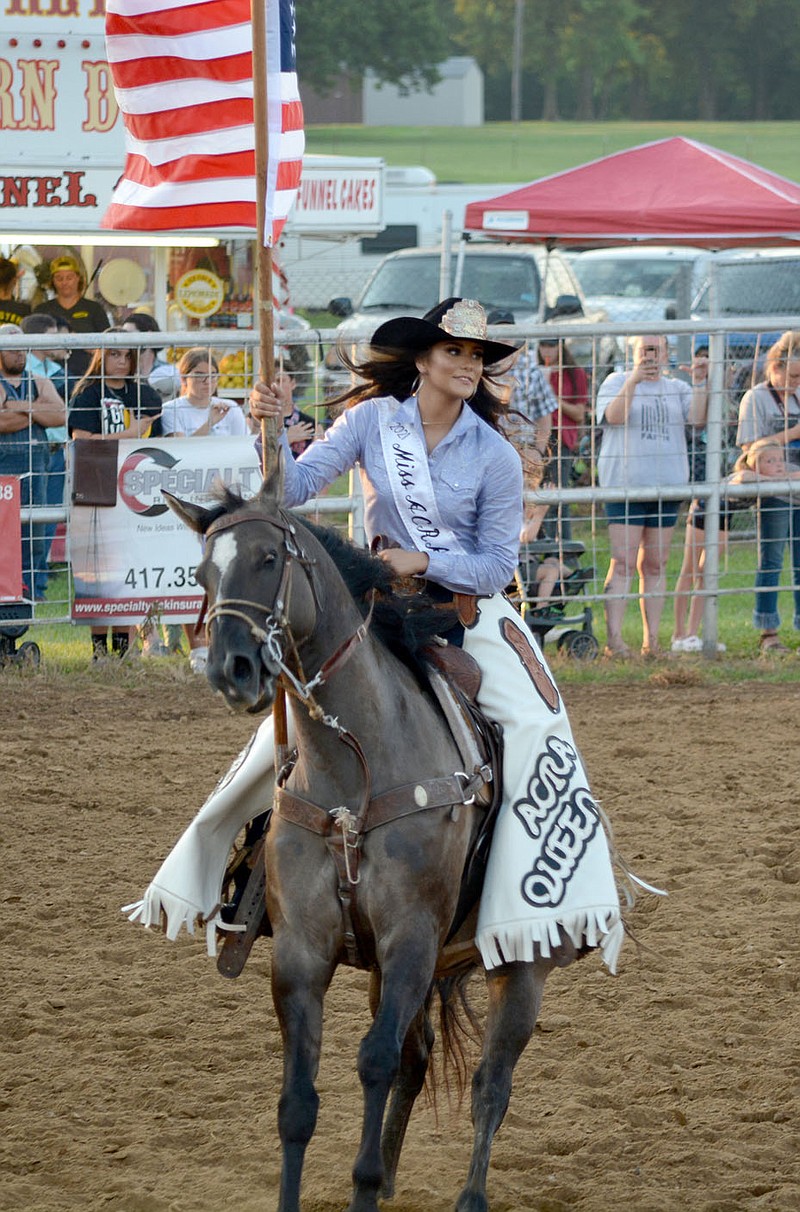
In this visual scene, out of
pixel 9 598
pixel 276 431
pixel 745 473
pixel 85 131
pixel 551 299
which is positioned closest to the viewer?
pixel 276 431

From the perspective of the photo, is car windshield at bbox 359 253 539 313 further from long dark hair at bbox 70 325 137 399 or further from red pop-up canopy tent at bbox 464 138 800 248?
long dark hair at bbox 70 325 137 399

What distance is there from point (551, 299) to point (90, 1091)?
14.9m

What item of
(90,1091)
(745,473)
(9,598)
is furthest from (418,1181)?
(745,473)

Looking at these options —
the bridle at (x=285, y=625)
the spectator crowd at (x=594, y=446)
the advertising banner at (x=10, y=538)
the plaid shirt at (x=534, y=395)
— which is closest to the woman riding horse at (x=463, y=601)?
the bridle at (x=285, y=625)

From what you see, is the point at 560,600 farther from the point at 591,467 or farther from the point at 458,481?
the point at 458,481

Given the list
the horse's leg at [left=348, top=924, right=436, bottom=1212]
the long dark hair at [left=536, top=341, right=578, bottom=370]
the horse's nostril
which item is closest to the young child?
the long dark hair at [left=536, top=341, right=578, bottom=370]

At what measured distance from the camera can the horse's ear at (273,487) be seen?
Result: 12.2 feet

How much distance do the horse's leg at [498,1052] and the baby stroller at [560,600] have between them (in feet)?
19.6

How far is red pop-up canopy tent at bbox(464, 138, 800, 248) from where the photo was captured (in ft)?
47.4

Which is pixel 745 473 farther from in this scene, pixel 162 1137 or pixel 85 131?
pixel 162 1137

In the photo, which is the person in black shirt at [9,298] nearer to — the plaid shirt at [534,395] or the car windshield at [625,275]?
the plaid shirt at [534,395]

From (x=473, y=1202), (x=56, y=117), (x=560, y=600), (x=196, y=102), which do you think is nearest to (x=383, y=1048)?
(x=473, y=1202)

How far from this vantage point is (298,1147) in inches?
146

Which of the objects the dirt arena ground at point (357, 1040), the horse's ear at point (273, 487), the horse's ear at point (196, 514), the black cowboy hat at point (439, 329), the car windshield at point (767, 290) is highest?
the car windshield at point (767, 290)
